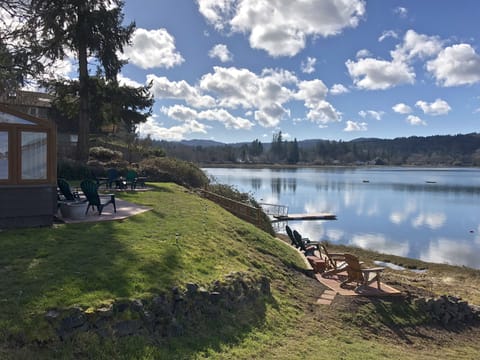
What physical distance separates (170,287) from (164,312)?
0.50 meters

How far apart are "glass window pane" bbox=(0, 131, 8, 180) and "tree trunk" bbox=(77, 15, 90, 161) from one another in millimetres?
12720

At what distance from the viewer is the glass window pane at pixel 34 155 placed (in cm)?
752

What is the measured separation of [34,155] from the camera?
7.75m

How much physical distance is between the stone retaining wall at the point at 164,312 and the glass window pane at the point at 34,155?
417cm

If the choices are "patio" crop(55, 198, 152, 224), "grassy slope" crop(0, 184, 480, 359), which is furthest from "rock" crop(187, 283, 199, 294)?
"patio" crop(55, 198, 152, 224)

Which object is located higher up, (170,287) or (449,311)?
(170,287)

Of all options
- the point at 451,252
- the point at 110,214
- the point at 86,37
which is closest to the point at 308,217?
the point at 451,252

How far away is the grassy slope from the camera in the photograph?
4.33 meters

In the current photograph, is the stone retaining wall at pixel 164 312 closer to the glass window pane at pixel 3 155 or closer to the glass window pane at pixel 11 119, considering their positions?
the glass window pane at pixel 3 155

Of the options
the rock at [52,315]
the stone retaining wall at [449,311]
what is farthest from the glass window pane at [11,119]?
the stone retaining wall at [449,311]

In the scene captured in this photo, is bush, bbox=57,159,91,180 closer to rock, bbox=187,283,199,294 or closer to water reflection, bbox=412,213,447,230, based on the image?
rock, bbox=187,283,199,294

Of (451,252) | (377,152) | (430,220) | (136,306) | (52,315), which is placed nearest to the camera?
(52,315)

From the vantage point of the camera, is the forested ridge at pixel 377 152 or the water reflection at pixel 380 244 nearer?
the water reflection at pixel 380 244

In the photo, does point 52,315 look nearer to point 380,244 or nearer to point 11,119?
point 11,119
